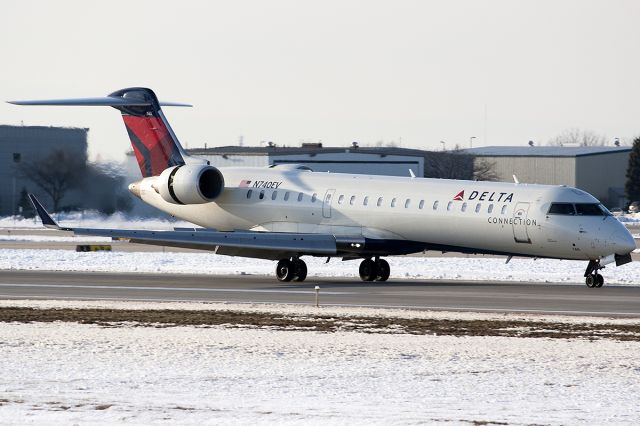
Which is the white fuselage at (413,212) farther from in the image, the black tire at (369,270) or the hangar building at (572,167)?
the hangar building at (572,167)

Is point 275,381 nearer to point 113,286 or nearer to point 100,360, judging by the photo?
point 100,360

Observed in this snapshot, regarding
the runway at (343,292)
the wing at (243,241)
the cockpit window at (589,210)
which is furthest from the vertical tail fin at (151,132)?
the cockpit window at (589,210)

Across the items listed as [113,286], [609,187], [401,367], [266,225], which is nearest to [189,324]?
[401,367]

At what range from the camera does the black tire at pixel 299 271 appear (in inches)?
1296

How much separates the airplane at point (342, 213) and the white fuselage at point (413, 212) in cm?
3

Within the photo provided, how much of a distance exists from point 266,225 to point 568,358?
1938 cm

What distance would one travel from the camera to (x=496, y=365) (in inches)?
643

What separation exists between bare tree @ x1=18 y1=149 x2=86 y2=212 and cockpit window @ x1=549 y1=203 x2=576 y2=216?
858 inches

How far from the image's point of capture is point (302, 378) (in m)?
15.1

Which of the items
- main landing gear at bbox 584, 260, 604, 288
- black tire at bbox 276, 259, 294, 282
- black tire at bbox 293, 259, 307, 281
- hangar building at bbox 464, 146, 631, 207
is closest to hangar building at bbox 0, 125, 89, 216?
black tire at bbox 276, 259, 294, 282

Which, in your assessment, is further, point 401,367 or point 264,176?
point 264,176

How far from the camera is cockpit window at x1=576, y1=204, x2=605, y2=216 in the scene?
30.5m

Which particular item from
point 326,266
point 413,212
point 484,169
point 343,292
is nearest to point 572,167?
point 484,169

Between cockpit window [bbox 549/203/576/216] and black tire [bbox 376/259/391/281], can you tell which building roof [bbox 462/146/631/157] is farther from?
cockpit window [bbox 549/203/576/216]
